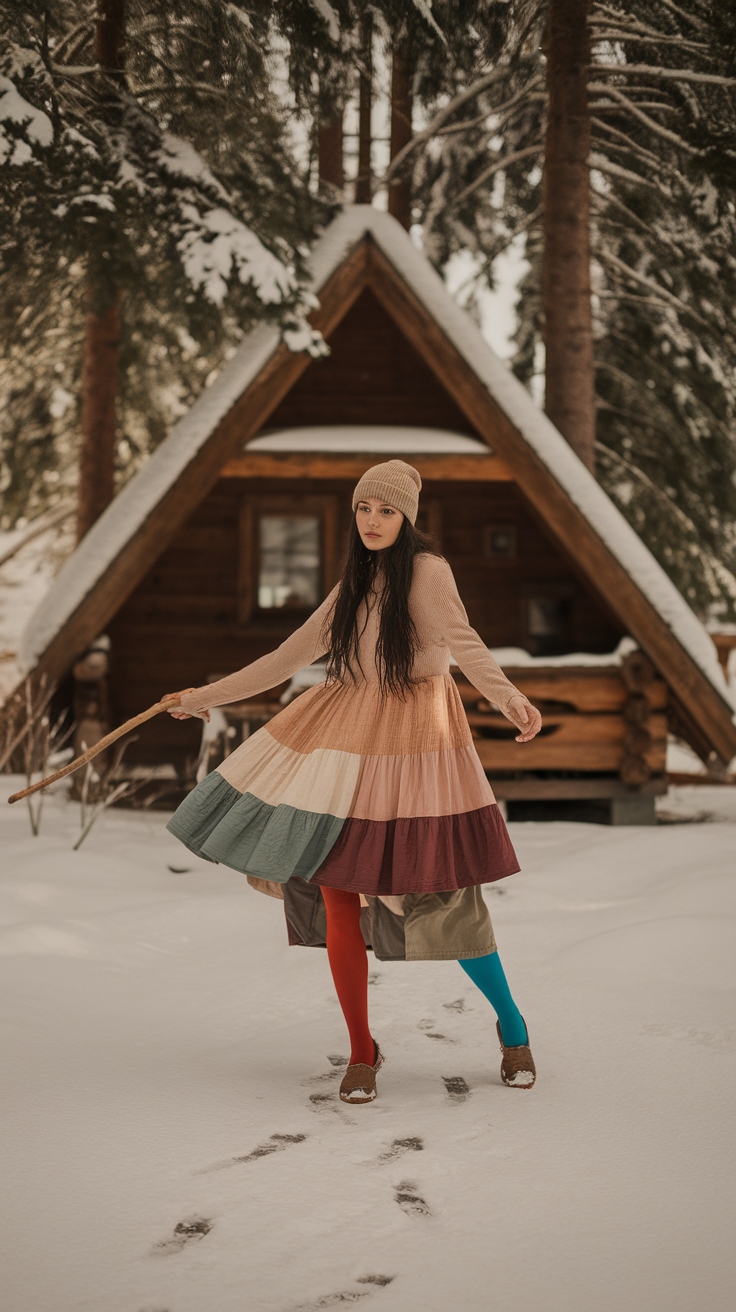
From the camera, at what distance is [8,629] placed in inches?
1251

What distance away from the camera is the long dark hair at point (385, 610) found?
9.27 ft

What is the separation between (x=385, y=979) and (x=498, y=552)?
5.68m

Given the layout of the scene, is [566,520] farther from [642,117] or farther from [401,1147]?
[401,1147]

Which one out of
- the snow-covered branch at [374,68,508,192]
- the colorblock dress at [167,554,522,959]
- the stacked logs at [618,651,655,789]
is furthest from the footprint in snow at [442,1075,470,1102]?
the snow-covered branch at [374,68,508,192]

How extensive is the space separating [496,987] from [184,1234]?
108 cm

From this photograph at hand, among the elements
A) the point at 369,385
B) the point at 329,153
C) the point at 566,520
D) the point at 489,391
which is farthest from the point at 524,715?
the point at 329,153

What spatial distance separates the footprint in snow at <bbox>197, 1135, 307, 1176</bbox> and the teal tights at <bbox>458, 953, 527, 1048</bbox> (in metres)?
0.64

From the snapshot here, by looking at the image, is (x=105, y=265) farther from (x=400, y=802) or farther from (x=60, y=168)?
(x=400, y=802)

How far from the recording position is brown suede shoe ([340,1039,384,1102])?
9.02ft

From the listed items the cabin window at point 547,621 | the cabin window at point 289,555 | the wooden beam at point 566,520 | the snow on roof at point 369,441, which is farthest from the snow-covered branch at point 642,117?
the cabin window at point 289,555

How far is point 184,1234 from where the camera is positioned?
207cm

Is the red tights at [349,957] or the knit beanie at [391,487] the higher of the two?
the knit beanie at [391,487]

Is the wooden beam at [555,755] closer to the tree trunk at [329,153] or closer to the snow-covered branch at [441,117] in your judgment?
the snow-covered branch at [441,117]

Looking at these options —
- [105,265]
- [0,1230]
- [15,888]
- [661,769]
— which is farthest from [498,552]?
[0,1230]
